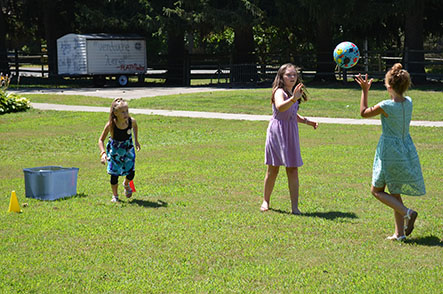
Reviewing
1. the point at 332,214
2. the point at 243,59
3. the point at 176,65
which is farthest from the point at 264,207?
the point at 176,65

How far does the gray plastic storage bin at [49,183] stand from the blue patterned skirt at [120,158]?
0.63 m

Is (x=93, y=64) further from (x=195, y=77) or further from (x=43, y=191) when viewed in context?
(x=43, y=191)

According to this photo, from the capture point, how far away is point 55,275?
18.5 feet

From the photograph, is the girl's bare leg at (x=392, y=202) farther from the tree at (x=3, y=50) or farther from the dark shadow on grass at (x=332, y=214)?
the tree at (x=3, y=50)

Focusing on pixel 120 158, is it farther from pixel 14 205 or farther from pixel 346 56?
pixel 346 56

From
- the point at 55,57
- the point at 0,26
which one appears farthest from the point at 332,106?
the point at 0,26

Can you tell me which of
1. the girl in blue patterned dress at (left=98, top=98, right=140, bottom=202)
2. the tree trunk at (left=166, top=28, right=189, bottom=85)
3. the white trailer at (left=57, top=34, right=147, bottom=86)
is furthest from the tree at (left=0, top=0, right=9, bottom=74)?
the girl in blue patterned dress at (left=98, top=98, right=140, bottom=202)

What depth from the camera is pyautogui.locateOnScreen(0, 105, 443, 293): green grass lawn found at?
5.48m

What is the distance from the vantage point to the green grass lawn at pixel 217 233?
5.48 meters

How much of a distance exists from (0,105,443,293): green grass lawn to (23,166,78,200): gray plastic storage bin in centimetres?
13

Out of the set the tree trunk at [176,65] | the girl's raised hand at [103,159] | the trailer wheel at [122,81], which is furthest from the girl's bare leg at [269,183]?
the tree trunk at [176,65]

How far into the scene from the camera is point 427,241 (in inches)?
260

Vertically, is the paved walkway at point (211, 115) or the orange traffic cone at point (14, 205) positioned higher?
the paved walkway at point (211, 115)

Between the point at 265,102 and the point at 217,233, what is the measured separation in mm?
16889
